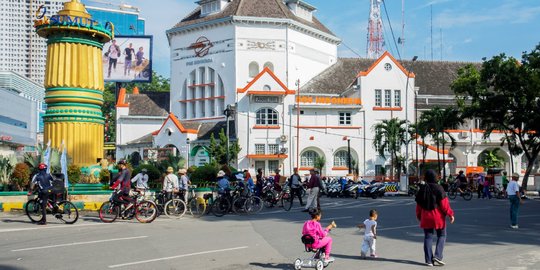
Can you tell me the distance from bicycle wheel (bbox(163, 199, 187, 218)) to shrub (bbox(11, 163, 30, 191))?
5.22 m

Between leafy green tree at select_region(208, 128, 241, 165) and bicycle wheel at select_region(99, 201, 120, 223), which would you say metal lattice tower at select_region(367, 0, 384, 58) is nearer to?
leafy green tree at select_region(208, 128, 241, 165)

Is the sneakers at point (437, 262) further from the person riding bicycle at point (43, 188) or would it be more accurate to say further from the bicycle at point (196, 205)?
the bicycle at point (196, 205)

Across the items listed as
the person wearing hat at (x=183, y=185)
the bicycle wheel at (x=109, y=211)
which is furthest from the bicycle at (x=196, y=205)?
the bicycle wheel at (x=109, y=211)

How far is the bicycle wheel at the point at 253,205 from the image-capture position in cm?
2059

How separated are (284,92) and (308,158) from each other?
240 inches

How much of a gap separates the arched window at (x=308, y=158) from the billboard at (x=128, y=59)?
698 inches

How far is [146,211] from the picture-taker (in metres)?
17.1

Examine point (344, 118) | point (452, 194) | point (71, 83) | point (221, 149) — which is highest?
point (344, 118)

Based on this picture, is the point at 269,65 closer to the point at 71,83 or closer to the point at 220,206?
the point at 71,83

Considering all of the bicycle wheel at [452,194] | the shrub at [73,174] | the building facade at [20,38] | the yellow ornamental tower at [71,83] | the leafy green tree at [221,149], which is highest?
the building facade at [20,38]

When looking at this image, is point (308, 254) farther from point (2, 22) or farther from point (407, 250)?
point (2, 22)

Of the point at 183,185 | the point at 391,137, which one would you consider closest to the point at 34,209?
the point at 183,185

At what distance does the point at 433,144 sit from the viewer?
5203cm

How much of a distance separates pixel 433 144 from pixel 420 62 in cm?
1188
